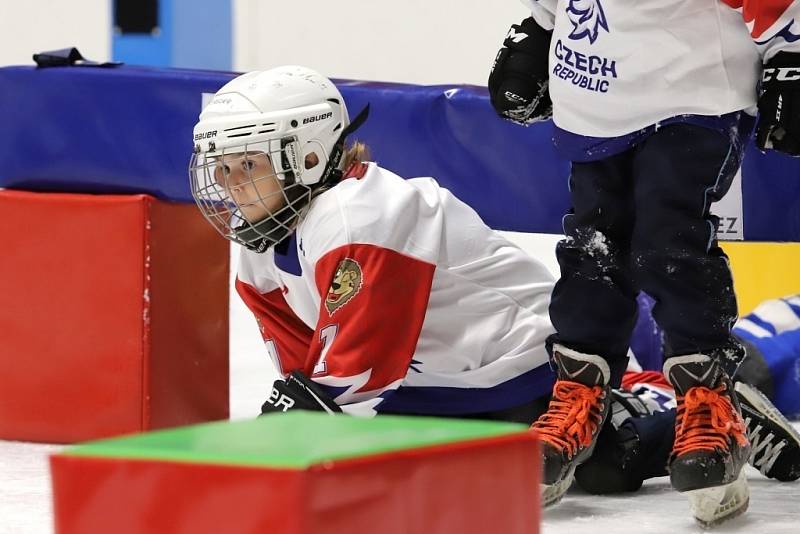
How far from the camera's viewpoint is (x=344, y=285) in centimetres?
195

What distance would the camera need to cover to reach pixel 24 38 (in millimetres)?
5180

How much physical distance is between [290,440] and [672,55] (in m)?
0.95

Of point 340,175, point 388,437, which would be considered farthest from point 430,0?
point 388,437

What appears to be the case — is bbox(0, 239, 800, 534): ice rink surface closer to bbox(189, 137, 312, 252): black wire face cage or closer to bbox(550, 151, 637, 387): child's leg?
bbox(550, 151, 637, 387): child's leg

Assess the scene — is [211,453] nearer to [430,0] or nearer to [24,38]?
[430,0]

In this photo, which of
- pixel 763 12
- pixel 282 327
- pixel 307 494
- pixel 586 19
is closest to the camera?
pixel 307 494

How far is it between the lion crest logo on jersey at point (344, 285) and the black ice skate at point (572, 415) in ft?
0.98

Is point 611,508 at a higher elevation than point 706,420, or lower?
lower

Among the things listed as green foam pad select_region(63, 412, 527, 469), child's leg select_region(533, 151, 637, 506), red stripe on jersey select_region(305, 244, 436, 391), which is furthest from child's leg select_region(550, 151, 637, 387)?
green foam pad select_region(63, 412, 527, 469)

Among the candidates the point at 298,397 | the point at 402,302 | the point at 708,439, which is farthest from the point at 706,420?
the point at 298,397

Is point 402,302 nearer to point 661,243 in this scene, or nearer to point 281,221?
point 281,221

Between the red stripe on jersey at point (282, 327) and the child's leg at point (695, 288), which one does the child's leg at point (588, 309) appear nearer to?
the child's leg at point (695, 288)

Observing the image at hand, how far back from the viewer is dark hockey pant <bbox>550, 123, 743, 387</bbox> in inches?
69.8

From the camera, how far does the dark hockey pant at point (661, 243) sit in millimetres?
1772
